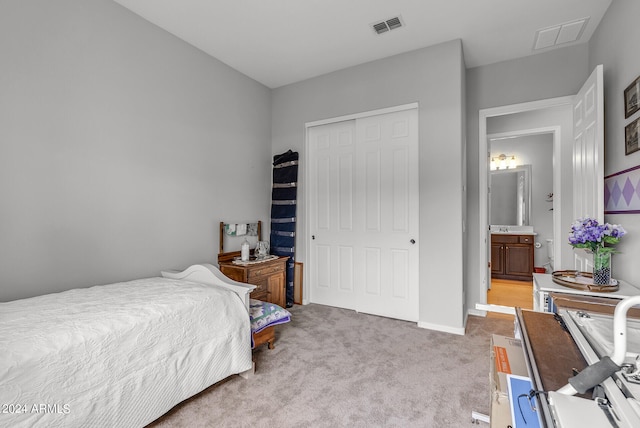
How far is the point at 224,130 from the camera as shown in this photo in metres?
3.43

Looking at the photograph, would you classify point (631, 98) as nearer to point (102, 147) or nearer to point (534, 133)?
point (534, 133)

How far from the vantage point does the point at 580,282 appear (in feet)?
6.71

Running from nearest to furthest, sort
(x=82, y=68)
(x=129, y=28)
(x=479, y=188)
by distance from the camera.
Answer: (x=82, y=68) < (x=129, y=28) < (x=479, y=188)

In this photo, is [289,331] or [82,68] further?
[289,331]

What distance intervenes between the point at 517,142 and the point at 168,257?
20.2 feet

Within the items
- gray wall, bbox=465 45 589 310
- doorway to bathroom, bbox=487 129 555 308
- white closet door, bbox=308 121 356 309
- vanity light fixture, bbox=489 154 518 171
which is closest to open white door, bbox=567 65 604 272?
gray wall, bbox=465 45 589 310

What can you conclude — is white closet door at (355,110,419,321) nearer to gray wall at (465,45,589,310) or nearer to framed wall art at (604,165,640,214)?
gray wall at (465,45,589,310)

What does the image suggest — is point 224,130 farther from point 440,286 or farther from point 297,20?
point 440,286

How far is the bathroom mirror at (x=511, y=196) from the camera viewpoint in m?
5.56

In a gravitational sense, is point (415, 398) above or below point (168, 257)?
below

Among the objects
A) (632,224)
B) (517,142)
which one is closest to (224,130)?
(632,224)

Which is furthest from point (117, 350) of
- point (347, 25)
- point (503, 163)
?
point (503, 163)

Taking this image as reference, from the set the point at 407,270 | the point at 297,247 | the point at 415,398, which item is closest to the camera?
the point at 415,398

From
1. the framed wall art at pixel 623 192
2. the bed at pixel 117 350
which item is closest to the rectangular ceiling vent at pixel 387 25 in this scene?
the framed wall art at pixel 623 192
